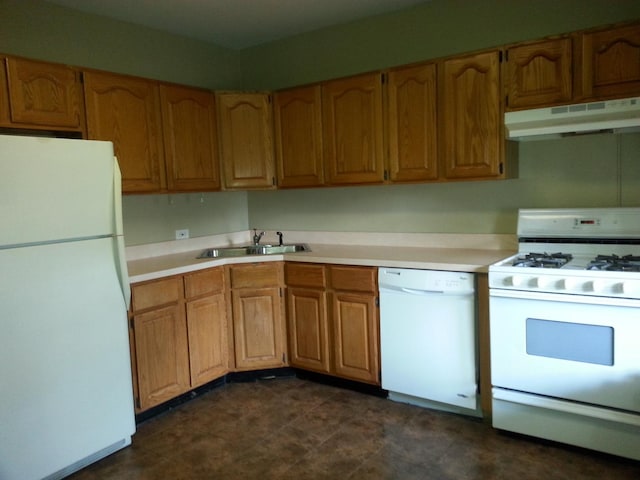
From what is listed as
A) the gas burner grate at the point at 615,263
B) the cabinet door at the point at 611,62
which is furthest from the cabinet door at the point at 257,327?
the cabinet door at the point at 611,62

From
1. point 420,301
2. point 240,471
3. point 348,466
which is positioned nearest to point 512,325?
point 420,301

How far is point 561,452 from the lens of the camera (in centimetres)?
252

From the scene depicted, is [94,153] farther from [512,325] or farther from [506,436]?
[506,436]

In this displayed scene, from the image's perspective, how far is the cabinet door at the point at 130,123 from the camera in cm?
305

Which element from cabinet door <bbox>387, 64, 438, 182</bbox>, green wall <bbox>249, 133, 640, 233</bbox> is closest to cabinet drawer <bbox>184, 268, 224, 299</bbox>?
green wall <bbox>249, 133, 640, 233</bbox>

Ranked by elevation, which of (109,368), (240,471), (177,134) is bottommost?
(240,471)

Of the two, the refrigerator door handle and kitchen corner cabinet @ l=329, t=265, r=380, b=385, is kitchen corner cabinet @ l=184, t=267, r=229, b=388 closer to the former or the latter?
the refrigerator door handle

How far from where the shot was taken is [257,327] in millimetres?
3568

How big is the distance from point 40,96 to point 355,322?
2.23 metres

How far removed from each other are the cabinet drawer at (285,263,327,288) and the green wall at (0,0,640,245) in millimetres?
652

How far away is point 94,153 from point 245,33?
1.93 metres

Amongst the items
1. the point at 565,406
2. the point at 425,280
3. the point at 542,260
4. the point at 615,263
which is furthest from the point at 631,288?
the point at 425,280

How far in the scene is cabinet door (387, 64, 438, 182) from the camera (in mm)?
3139

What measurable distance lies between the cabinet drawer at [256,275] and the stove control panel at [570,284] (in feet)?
4.96
